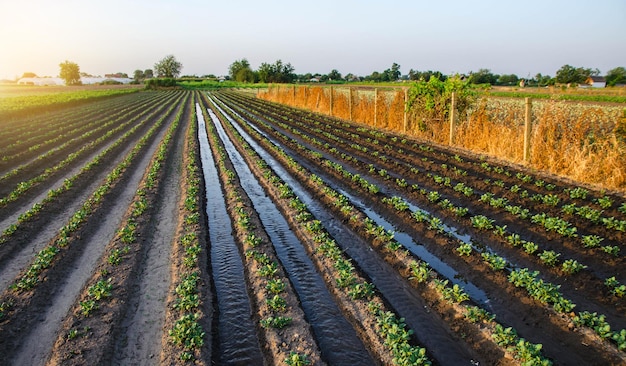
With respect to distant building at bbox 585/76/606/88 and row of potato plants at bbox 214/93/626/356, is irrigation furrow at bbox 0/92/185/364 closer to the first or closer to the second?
row of potato plants at bbox 214/93/626/356

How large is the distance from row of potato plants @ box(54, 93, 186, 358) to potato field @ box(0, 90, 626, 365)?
0.03 m

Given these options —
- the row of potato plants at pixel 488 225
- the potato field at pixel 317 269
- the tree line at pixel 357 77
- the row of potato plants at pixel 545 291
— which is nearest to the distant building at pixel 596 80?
the tree line at pixel 357 77

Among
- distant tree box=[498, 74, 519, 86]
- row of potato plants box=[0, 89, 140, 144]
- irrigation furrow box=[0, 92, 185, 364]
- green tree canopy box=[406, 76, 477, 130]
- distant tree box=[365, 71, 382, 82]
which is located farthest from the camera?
distant tree box=[365, 71, 382, 82]

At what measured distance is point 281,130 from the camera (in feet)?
76.4

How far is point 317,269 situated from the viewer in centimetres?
706

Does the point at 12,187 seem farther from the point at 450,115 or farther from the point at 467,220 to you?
the point at 450,115

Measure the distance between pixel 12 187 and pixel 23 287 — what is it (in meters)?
8.32

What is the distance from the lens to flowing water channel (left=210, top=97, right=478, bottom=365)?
4891 millimetres

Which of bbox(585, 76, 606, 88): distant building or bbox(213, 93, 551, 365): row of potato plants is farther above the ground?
bbox(585, 76, 606, 88): distant building

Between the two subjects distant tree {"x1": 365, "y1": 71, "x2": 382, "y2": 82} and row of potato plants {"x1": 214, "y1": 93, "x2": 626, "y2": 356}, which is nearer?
row of potato plants {"x1": 214, "y1": 93, "x2": 626, "y2": 356}

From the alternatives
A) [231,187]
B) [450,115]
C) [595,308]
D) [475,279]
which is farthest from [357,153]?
[595,308]

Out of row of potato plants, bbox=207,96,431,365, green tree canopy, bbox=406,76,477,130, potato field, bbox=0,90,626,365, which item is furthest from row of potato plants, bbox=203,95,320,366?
green tree canopy, bbox=406,76,477,130

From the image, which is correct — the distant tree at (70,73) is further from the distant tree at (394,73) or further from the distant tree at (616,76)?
the distant tree at (616,76)

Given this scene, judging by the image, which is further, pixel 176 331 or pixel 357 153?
pixel 357 153
